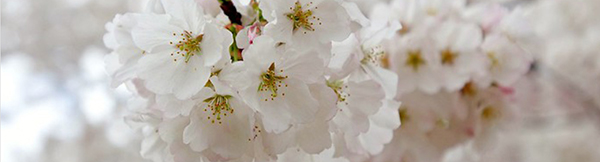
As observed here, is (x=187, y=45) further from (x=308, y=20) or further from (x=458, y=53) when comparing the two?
(x=458, y=53)

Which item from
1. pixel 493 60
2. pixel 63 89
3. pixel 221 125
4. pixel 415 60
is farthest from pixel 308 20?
pixel 63 89

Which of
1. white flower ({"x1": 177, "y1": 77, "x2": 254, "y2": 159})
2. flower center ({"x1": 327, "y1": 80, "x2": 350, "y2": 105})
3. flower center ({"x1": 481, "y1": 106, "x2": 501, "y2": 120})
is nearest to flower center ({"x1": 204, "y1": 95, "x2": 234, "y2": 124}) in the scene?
white flower ({"x1": 177, "y1": 77, "x2": 254, "y2": 159})

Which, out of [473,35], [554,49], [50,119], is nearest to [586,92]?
[554,49]

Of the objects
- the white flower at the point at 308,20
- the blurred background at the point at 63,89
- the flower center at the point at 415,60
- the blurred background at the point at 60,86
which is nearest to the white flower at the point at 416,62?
the flower center at the point at 415,60

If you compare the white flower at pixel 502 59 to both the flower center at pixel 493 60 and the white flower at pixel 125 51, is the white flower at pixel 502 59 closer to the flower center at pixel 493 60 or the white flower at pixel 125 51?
the flower center at pixel 493 60

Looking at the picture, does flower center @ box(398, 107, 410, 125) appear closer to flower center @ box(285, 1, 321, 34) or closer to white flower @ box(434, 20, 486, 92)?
white flower @ box(434, 20, 486, 92)

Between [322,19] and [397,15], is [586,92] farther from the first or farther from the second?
[322,19]
